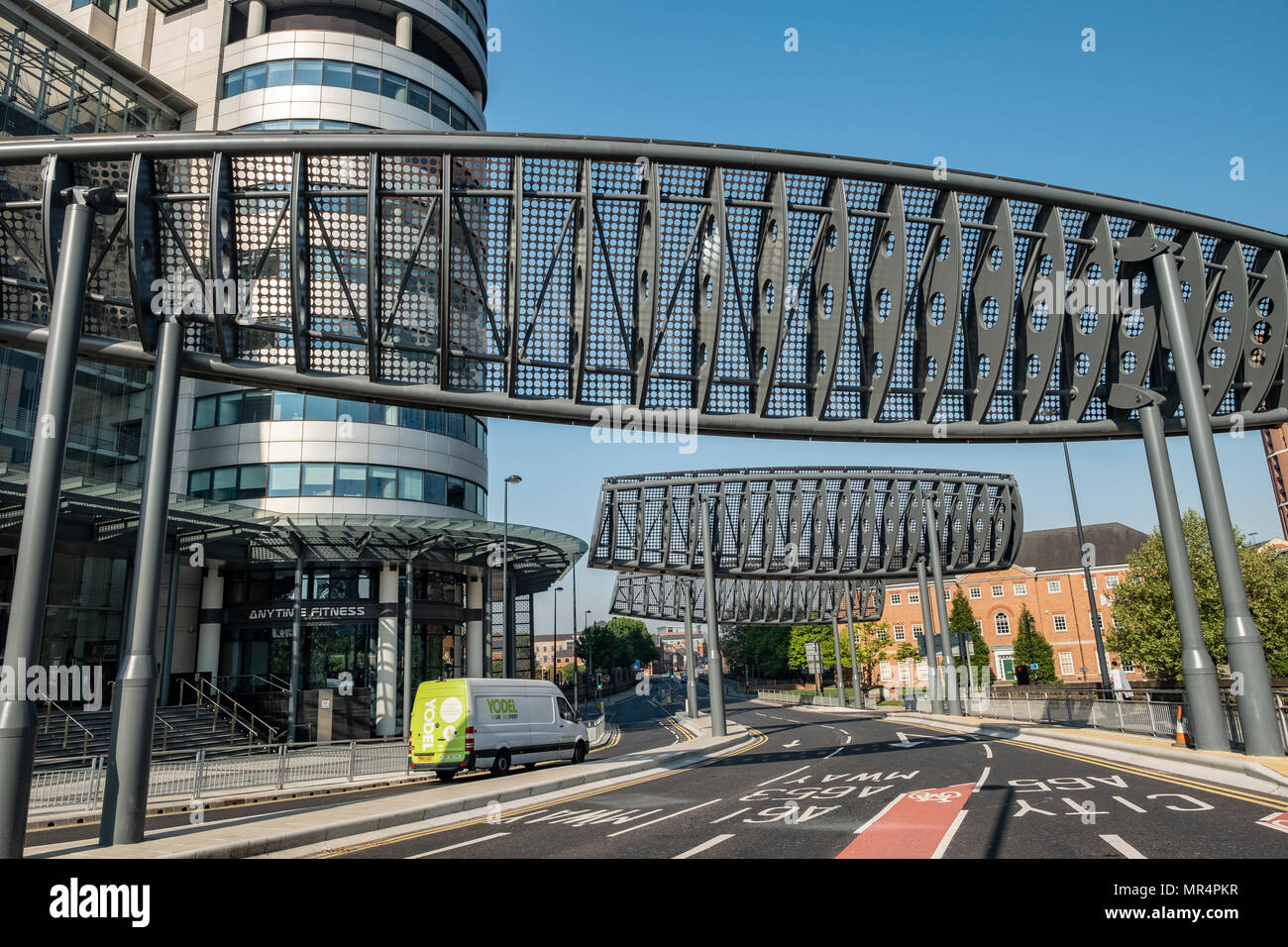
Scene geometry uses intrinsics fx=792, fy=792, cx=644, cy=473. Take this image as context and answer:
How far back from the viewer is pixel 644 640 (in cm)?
17225

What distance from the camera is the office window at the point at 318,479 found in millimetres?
38031

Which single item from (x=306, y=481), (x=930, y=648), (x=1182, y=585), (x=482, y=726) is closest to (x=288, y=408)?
(x=306, y=481)

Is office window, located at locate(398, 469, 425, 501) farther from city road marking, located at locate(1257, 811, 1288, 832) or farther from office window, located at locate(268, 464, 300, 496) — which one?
city road marking, located at locate(1257, 811, 1288, 832)

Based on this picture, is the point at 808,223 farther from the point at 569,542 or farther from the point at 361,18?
the point at 361,18

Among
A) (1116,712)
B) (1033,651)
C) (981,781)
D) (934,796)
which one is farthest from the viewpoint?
(1033,651)

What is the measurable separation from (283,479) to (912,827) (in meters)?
35.5

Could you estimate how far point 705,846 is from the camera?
873 centimetres

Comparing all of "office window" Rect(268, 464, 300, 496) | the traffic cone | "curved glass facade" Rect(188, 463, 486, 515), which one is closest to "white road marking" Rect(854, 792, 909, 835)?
the traffic cone

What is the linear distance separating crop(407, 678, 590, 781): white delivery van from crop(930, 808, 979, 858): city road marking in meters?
12.6

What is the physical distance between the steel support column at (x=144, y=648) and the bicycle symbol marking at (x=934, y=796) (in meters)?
10.4

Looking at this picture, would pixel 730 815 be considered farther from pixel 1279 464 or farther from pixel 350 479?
pixel 1279 464

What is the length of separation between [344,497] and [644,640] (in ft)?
457

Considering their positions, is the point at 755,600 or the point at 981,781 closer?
the point at 981,781

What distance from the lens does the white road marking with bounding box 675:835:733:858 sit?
823 centimetres
